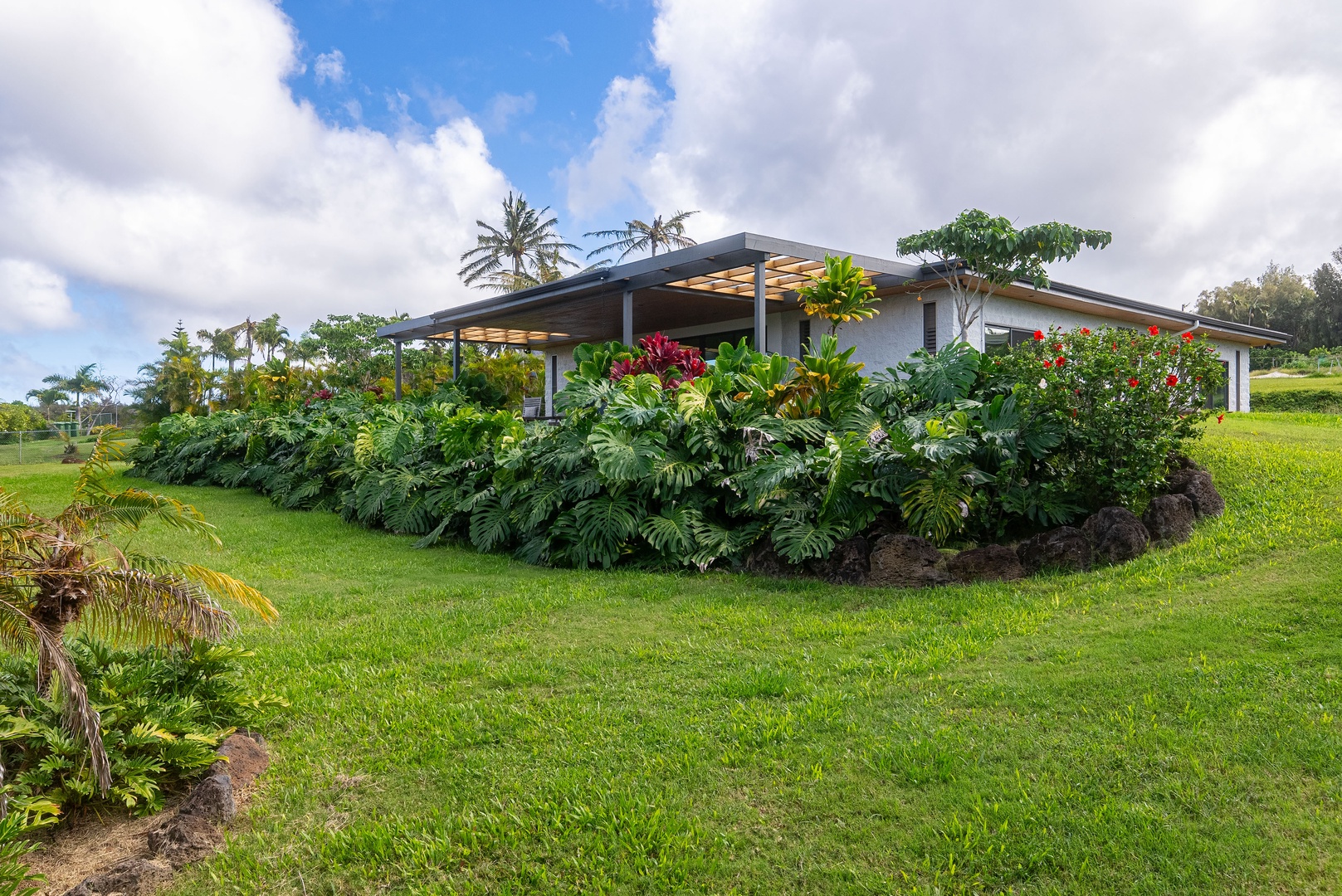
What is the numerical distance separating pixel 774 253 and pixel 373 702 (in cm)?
771

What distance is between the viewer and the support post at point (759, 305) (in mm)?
10070

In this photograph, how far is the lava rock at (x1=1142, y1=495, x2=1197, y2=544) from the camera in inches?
202

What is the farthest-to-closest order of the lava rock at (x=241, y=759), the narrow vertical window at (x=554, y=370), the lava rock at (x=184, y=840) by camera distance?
the narrow vertical window at (x=554, y=370)
the lava rock at (x=241, y=759)
the lava rock at (x=184, y=840)

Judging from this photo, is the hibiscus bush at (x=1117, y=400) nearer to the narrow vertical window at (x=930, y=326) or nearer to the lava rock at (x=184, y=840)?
the lava rock at (x=184, y=840)

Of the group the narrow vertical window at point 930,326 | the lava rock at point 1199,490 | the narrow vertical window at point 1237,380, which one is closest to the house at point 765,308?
the narrow vertical window at point 930,326

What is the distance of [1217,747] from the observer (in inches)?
105

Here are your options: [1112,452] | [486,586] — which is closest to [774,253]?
[1112,452]

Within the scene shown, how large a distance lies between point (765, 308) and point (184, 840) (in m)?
12.5

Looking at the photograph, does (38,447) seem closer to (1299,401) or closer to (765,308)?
(765,308)

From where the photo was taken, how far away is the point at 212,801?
263 centimetres

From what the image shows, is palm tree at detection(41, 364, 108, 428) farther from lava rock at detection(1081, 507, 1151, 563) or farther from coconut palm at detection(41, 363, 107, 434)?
lava rock at detection(1081, 507, 1151, 563)

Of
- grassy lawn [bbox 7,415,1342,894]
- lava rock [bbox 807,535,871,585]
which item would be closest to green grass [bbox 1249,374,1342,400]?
grassy lawn [bbox 7,415,1342,894]

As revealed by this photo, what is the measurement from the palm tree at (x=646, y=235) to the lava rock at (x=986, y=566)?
31332 millimetres

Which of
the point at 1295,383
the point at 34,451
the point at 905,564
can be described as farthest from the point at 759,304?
the point at 34,451
